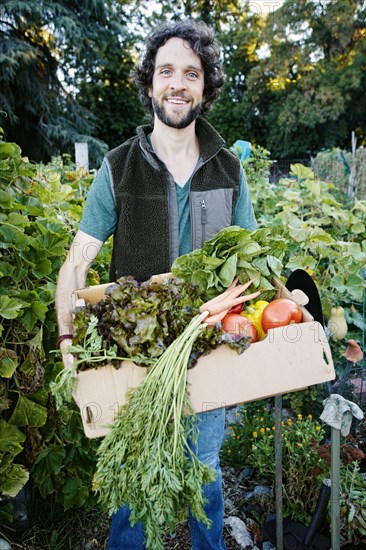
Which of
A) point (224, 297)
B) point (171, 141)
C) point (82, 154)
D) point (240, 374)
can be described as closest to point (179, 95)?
point (171, 141)

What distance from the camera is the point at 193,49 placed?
1.89 meters

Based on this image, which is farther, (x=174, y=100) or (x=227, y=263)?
(x=174, y=100)

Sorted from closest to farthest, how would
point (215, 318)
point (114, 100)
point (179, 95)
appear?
1. point (215, 318)
2. point (179, 95)
3. point (114, 100)

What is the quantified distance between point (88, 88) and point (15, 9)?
3.67 metres

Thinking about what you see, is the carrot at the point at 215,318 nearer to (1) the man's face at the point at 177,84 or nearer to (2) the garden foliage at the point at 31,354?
(2) the garden foliage at the point at 31,354

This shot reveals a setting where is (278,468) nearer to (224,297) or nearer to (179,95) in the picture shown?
(224,297)

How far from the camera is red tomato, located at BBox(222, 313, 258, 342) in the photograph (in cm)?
140

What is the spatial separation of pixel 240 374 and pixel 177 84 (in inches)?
44.2

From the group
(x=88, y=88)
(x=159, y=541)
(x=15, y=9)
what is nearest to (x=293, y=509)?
(x=159, y=541)

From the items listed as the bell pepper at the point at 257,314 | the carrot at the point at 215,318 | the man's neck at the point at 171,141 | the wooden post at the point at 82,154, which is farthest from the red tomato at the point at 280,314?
the wooden post at the point at 82,154

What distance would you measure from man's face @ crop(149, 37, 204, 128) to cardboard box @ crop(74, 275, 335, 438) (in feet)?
3.14

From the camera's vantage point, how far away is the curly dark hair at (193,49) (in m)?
1.91

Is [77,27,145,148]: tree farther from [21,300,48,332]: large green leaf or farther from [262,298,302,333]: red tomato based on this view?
[262,298,302,333]: red tomato

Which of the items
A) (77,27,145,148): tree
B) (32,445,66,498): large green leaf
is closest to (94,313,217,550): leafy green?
(32,445,66,498): large green leaf
